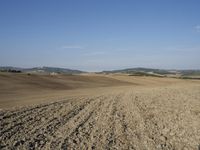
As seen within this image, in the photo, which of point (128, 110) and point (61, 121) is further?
point (128, 110)

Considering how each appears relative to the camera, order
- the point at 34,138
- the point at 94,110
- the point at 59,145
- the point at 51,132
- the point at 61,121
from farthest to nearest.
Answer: the point at 94,110, the point at 61,121, the point at 51,132, the point at 34,138, the point at 59,145

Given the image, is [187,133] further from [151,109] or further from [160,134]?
[151,109]

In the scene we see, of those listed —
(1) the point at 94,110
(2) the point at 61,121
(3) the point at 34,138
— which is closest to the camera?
(3) the point at 34,138

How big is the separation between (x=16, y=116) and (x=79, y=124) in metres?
3.56

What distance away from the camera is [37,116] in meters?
17.9

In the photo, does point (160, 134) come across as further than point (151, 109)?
No

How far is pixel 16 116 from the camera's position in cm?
1769

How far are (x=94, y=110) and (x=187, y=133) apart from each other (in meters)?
7.56

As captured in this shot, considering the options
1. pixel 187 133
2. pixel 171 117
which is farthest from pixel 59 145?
pixel 171 117

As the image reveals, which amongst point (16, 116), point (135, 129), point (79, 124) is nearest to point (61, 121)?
point (79, 124)

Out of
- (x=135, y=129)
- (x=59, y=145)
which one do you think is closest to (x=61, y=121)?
(x=135, y=129)

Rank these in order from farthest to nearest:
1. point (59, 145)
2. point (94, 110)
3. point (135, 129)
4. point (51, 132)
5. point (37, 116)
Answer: point (94, 110), point (37, 116), point (135, 129), point (51, 132), point (59, 145)

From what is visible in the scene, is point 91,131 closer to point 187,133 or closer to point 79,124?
point 79,124

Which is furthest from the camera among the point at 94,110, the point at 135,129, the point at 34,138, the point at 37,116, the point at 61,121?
the point at 94,110
